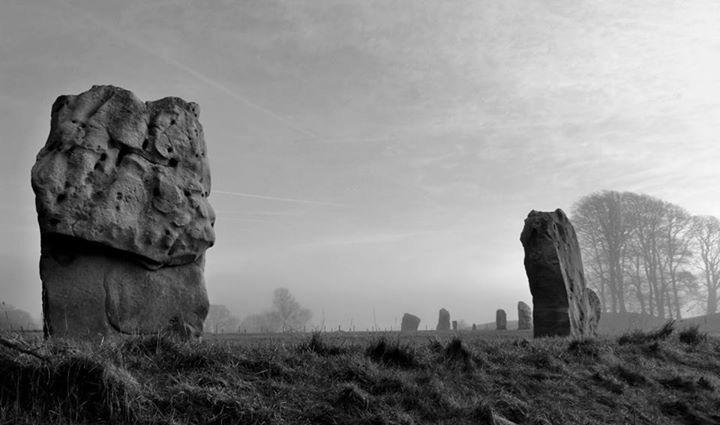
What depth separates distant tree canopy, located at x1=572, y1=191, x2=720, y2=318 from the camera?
45156 millimetres

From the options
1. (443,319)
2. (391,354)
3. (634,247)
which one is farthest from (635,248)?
(391,354)

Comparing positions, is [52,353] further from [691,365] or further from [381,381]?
[691,365]

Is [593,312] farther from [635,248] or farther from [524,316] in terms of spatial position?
[635,248]

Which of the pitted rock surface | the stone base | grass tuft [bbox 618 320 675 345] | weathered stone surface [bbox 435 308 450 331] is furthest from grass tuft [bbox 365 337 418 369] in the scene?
weathered stone surface [bbox 435 308 450 331]

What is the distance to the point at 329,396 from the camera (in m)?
6.61

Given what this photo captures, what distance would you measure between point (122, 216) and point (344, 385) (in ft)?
16.2

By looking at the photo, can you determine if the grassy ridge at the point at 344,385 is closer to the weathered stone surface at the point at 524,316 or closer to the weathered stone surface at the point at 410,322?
the weathered stone surface at the point at 524,316

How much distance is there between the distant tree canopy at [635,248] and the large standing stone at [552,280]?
1177 inches

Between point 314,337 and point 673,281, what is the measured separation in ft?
148

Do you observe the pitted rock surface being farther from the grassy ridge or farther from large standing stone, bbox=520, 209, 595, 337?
large standing stone, bbox=520, 209, 595, 337

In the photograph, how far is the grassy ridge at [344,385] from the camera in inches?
217

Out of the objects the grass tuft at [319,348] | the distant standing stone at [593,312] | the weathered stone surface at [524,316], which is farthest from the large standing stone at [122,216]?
the weathered stone surface at [524,316]

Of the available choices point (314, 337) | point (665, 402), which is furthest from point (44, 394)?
point (665, 402)

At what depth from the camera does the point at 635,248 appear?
1795 inches
